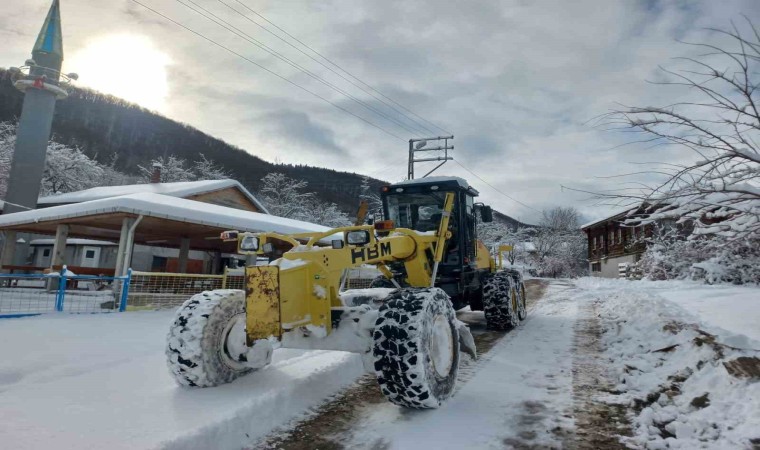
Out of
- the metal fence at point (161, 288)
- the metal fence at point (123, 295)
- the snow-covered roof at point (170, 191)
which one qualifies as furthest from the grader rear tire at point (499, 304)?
the snow-covered roof at point (170, 191)

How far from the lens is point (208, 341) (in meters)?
3.80

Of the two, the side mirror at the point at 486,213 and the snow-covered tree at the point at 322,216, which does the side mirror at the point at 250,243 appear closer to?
the side mirror at the point at 486,213

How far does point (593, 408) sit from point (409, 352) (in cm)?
182

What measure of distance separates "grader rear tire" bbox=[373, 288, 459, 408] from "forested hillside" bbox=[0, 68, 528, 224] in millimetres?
69921

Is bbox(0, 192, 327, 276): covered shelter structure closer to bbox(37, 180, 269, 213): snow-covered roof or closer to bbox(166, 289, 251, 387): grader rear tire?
bbox(37, 180, 269, 213): snow-covered roof

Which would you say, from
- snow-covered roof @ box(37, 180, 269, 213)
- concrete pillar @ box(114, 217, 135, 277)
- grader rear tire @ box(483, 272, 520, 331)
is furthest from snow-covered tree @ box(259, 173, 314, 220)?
grader rear tire @ box(483, 272, 520, 331)

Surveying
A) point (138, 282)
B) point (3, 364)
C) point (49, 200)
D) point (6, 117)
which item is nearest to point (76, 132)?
point (6, 117)

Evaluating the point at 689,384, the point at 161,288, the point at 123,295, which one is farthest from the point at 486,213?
the point at 123,295

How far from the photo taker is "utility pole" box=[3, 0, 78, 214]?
2880cm

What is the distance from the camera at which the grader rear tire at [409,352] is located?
329 cm

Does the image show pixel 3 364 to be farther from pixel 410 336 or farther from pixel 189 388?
pixel 410 336

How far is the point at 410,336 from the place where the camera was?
3301 millimetres

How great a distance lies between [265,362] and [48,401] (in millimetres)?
1752

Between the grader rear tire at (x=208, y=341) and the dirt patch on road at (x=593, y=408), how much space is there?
2.96 meters
